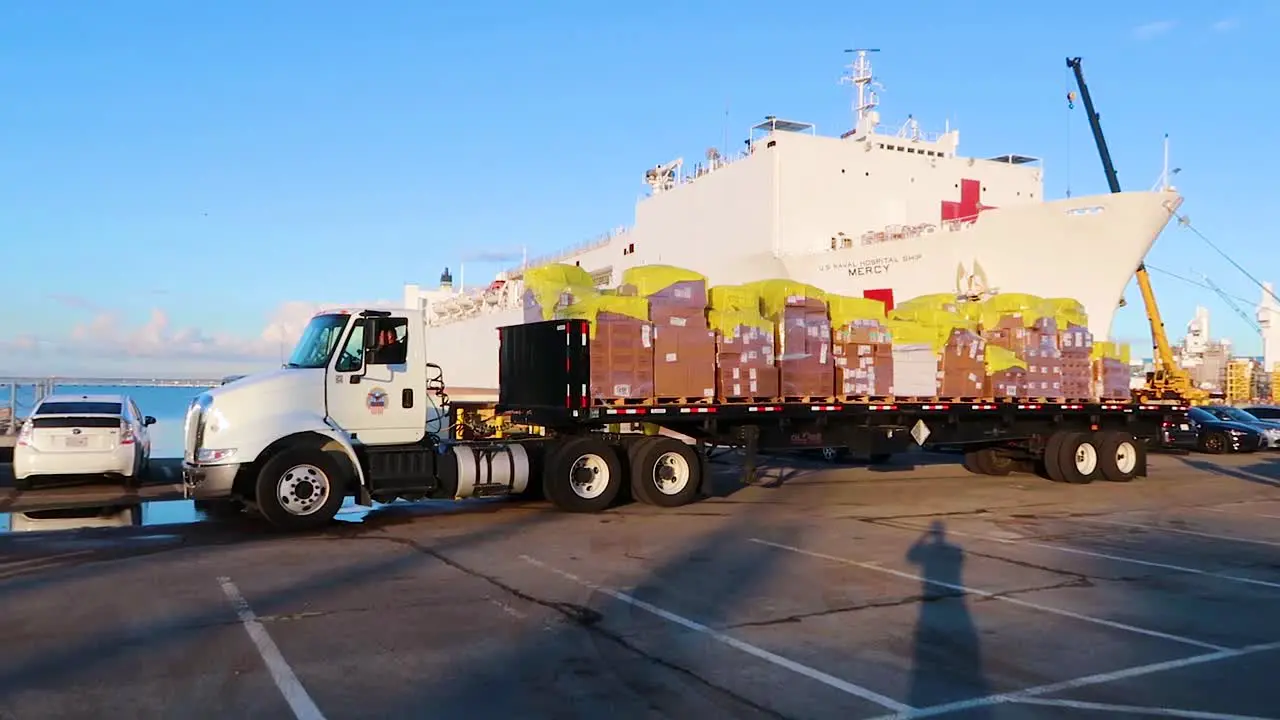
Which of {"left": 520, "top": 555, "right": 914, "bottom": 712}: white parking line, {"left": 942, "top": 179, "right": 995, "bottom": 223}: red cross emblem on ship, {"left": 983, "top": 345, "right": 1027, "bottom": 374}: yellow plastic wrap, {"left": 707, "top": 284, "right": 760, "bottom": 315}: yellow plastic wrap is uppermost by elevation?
{"left": 942, "top": 179, "right": 995, "bottom": 223}: red cross emblem on ship

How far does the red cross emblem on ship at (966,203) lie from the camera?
41531mm

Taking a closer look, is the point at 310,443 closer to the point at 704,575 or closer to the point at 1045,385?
the point at 704,575

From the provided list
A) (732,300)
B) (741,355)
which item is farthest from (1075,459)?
(732,300)

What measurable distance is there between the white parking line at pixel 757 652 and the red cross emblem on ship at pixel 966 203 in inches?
1442

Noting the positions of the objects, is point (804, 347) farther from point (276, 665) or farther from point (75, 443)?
point (75, 443)

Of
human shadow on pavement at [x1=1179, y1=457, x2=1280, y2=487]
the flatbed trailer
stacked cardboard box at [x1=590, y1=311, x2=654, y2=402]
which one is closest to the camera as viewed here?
stacked cardboard box at [x1=590, y1=311, x2=654, y2=402]

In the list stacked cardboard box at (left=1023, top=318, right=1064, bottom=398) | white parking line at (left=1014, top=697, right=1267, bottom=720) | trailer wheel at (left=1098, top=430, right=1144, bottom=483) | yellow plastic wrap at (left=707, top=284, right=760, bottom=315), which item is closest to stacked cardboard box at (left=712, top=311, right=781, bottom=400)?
yellow plastic wrap at (left=707, top=284, right=760, bottom=315)

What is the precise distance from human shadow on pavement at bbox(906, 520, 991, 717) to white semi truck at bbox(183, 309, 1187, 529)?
4.43 meters

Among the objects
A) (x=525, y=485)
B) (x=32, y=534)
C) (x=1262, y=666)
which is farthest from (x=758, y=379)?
(x=32, y=534)

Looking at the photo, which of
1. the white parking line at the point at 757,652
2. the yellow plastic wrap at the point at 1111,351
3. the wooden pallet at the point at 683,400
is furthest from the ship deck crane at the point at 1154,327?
the white parking line at the point at 757,652

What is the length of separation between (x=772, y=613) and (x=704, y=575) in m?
1.47

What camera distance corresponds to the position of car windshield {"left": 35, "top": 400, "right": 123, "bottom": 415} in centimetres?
1423

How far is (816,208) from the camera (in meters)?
40.7

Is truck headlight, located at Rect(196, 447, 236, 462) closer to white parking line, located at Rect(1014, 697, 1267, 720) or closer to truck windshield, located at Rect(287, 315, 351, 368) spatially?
truck windshield, located at Rect(287, 315, 351, 368)
